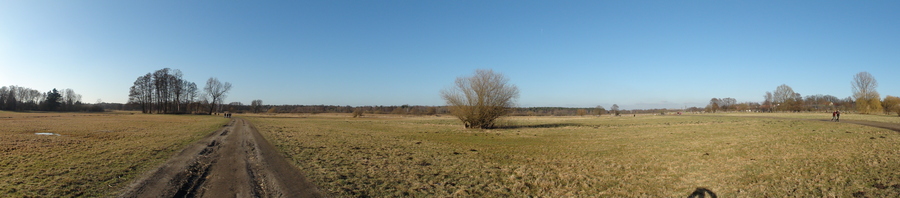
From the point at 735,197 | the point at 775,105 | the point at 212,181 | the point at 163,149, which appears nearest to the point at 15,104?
the point at 163,149

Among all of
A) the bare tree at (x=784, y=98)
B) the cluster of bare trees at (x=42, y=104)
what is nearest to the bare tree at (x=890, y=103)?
the bare tree at (x=784, y=98)

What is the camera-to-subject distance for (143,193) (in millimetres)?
6914

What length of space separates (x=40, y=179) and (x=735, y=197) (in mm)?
14123

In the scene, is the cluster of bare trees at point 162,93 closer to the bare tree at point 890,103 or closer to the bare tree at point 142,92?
the bare tree at point 142,92

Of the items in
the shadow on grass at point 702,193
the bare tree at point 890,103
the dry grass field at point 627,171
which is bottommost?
the shadow on grass at point 702,193

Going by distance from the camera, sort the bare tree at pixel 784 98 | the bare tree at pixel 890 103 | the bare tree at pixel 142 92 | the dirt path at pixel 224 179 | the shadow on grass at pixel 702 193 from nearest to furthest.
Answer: the dirt path at pixel 224 179 → the shadow on grass at pixel 702 193 → the bare tree at pixel 890 103 → the bare tree at pixel 142 92 → the bare tree at pixel 784 98

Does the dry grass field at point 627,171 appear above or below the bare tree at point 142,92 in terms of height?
below

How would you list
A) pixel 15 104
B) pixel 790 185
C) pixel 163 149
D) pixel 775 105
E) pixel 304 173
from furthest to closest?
pixel 775 105 → pixel 15 104 → pixel 163 149 → pixel 304 173 → pixel 790 185

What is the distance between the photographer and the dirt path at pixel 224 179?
7.01 metres

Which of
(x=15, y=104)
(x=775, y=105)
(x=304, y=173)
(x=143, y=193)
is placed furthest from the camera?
(x=775, y=105)

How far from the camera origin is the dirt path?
701 cm

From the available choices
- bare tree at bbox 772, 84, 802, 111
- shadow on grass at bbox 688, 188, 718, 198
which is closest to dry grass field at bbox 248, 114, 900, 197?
shadow on grass at bbox 688, 188, 718, 198

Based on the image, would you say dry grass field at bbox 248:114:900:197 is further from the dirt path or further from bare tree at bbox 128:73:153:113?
bare tree at bbox 128:73:153:113

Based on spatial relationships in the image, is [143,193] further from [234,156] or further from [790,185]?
[790,185]
